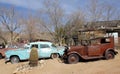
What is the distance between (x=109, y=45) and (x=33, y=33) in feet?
132

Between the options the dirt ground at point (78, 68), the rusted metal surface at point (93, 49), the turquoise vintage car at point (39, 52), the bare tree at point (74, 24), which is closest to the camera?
the dirt ground at point (78, 68)

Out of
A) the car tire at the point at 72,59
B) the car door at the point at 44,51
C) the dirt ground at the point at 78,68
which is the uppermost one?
the car door at the point at 44,51

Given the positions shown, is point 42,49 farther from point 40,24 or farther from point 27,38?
point 27,38

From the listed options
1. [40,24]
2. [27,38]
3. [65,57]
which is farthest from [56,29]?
[65,57]

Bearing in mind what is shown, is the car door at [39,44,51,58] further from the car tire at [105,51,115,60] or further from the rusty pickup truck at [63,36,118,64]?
the car tire at [105,51,115,60]

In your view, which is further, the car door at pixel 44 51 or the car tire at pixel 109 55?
the car door at pixel 44 51

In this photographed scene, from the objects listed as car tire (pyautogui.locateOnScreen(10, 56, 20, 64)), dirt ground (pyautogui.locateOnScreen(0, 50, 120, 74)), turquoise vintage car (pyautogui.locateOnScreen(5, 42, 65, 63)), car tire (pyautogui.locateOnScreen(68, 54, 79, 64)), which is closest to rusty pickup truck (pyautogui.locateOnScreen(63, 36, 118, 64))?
car tire (pyautogui.locateOnScreen(68, 54, 79, 64))

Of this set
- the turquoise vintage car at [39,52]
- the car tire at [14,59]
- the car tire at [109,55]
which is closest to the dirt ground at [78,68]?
the car tire at [109,55]

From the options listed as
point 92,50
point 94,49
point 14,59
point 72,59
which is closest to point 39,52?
point 14,59

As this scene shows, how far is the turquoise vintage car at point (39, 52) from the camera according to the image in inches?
757

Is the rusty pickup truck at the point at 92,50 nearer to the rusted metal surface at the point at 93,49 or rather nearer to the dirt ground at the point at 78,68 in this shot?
the rusted metal surface at the point at 93,49

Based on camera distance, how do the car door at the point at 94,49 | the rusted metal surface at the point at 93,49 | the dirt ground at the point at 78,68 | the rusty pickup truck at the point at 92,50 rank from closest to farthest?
1. the dirt ground at the point at 78,68
2. the rusty pickup truck at the point at 92,50
3. the rusted metal surface at the point at 93,49
4. the car door at the point at 94,49

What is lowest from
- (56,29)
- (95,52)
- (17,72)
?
(17,72)

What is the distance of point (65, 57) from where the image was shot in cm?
1734
